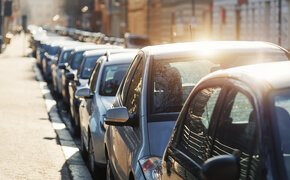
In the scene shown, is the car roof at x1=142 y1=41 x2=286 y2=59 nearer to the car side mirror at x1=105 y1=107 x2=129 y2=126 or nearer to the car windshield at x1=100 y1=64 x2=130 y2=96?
the car side mirror at x1=105 y1=107 x2=129 y2=126

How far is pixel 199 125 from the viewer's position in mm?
3980

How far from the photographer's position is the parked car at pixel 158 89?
18.0 ft

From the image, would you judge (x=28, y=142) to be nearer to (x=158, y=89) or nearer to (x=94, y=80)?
(x=94, y=80)

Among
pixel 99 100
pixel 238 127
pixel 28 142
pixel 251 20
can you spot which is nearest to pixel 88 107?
pixel 99 100

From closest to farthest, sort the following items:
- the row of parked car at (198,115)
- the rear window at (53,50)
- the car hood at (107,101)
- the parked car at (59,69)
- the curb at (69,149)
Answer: the row of parked car at (198,115), the car hood at (107,101), the curb at (69,149), the parked car at (59,69), the rear window at (53,50)

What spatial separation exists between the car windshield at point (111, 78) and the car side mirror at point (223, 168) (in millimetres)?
6791

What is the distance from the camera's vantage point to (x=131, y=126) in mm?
5770

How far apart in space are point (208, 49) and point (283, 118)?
3109mm

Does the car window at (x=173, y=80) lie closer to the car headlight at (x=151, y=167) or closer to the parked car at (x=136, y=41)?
the car headlight at (x=151, y=167)

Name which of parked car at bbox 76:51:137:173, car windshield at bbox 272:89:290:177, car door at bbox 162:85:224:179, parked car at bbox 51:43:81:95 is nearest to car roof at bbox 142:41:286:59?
car door at bbox 162:85:224:179

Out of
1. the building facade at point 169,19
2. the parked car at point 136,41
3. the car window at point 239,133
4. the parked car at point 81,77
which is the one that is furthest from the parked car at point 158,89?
the parked car at point 136,41

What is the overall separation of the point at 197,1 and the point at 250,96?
2003 inches

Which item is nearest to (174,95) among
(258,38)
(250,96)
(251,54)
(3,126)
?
(251,54)

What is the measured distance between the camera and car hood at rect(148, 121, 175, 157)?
17.2 feet
